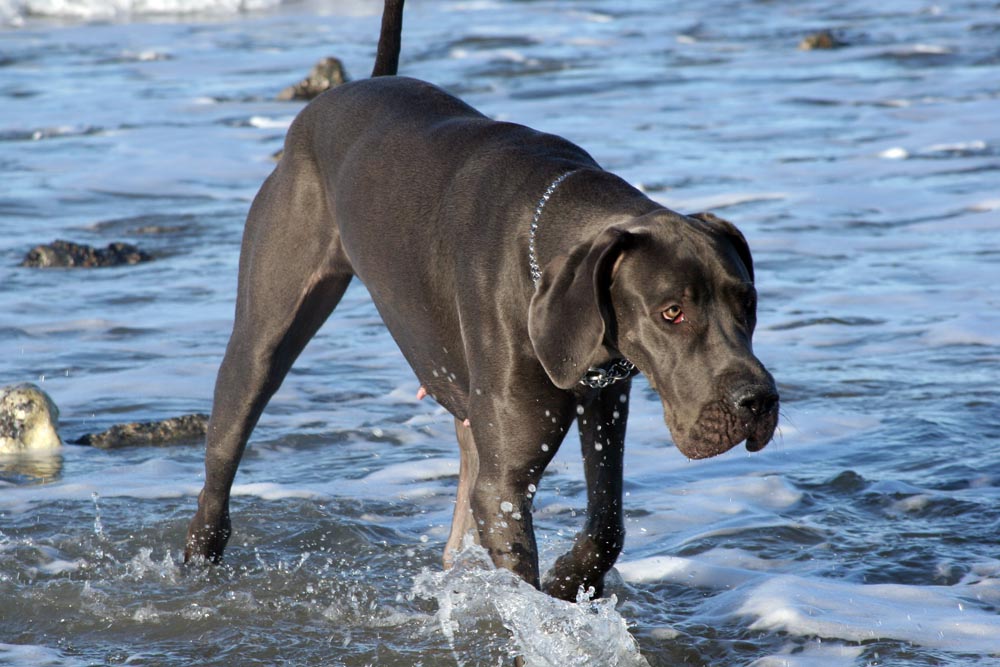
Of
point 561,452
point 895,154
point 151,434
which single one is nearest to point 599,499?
point 561,452

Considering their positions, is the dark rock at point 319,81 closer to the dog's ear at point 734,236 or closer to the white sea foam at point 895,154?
the white sea foam at point 895,154

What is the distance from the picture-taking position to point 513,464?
12.9ft

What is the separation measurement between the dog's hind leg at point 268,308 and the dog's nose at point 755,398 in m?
1.83

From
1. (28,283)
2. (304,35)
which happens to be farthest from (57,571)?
(304,35)

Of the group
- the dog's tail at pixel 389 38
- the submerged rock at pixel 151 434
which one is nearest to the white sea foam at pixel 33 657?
the submerged rock at pixel 151 434

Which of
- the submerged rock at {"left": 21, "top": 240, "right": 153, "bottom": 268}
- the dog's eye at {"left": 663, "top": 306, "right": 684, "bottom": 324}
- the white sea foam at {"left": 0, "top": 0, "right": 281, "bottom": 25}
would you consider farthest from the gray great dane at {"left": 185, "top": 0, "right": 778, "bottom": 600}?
the white sea foam at {"left": 0, "top": 0, "right": 281, "bottom": 25}

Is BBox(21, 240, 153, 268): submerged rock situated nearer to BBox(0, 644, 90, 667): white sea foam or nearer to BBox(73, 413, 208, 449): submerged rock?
BBox(73, 413, 208, 449): submerged rock

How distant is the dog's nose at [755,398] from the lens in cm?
342

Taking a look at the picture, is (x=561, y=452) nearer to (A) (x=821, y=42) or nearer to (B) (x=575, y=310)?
(B) (x=575, y=310)

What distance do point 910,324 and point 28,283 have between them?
15.9 feet

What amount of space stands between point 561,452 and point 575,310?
8.67ft

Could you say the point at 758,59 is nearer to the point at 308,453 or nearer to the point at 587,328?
the point at 308,453

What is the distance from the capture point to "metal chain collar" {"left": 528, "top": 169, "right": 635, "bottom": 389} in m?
3.83

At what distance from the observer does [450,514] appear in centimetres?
552
